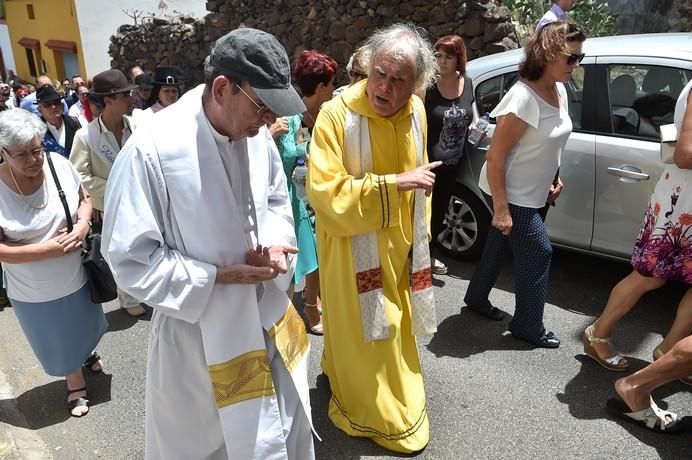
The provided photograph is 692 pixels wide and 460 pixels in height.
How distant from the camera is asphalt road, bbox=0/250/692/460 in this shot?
2719 mm

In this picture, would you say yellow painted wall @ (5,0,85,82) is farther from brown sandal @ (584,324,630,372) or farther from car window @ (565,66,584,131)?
brown sandal @ (584,324,630,372)

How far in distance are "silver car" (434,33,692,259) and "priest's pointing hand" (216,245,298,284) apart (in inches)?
103

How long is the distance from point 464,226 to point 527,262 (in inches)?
55.7

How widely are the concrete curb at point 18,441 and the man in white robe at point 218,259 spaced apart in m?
1.14

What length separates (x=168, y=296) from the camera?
67.1 inches

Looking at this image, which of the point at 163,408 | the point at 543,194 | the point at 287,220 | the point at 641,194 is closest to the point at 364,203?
the point at 287,220

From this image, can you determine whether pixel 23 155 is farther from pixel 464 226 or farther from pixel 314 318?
pixel 464 226

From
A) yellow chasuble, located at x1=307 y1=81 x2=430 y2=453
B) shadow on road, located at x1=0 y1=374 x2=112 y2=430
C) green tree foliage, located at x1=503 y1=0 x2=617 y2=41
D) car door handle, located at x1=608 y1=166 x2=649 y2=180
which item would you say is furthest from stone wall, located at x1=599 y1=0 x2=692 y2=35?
shadow on road, located at x1=0 y1=374 x2=112 y2=430

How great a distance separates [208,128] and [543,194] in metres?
2.19

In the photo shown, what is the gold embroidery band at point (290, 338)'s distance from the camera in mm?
2002

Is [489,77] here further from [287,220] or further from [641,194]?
[287,220]

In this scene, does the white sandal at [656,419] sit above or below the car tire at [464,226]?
below

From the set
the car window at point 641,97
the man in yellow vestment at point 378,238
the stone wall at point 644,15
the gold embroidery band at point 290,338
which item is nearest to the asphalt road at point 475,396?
the man in yellow vestment at point 378,238

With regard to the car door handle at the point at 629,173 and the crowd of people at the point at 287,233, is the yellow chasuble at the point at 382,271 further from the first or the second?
the car door handle at the point at 629,173
